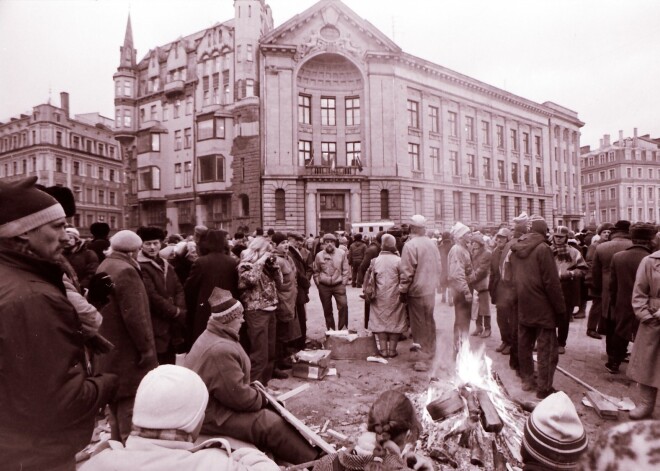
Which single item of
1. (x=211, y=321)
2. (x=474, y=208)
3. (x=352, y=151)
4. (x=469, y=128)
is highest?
(x=469, y=128)

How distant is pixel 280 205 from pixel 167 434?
92.1 ft

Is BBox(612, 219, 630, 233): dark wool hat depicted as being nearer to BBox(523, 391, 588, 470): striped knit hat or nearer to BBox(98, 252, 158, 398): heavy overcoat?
BBox(523, 391, 588, 470): striped knit hat

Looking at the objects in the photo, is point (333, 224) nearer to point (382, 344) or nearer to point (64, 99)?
point (64, 99)

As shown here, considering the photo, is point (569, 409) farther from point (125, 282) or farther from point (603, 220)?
point (603, 220)

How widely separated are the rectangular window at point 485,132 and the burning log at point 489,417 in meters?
29.0

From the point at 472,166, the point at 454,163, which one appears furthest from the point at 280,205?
the point at 472,166

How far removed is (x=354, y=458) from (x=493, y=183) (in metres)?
31.4

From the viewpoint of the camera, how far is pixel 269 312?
5.69 m

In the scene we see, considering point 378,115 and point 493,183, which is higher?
point 378,115

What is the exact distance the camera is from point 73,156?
122 feet

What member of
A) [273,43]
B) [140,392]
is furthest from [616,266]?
[273,43]

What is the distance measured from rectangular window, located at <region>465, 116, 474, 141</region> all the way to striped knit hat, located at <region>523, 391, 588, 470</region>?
106 feet

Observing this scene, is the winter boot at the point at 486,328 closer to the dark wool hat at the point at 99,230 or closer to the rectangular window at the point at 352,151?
the dark wool hat at the point at 99,230

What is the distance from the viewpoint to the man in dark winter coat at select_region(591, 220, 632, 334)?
6355 millimetres
